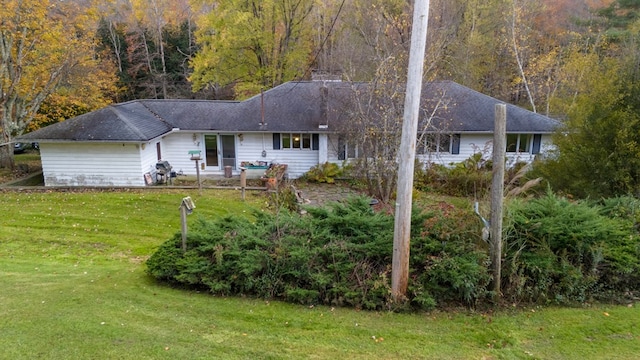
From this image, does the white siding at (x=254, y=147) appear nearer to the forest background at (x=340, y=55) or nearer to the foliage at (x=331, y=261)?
the forest background at (x=340, y=55)

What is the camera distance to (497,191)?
20.8 ft

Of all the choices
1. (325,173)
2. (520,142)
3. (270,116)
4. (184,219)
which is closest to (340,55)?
(270,116)

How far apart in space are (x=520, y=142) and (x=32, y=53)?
2432cm

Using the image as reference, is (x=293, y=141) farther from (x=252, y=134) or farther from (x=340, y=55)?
(x=340, y=55)

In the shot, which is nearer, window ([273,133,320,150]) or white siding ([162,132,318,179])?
window ([273,133,320,150])

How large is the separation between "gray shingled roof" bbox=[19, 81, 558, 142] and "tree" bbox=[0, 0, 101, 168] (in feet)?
11.2

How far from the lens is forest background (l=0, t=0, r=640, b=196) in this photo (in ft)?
34.0

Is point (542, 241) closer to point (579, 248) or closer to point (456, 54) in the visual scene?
point (579, 248)

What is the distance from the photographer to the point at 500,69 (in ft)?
98.7

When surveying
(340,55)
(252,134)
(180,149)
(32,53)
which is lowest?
(180,149)

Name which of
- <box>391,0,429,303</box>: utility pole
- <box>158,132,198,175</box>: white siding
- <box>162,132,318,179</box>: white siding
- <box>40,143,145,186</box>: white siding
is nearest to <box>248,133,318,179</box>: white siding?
<box>162,132,318,179</box>: white siding

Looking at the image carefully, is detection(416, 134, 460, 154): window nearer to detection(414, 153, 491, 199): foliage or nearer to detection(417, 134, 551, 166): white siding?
detection(417, 134, 551, 166): white siding

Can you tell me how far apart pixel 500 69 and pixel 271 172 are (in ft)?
68.1

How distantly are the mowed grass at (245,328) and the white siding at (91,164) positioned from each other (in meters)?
10.1
